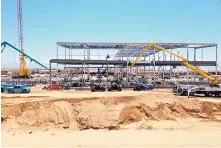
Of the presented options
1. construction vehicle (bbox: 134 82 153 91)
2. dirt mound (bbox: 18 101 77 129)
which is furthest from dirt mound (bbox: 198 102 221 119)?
construction vehicle (bbox: 134 82 153 91)

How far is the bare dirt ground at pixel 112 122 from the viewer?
25734 mm

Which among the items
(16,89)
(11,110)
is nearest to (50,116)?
(11,110)

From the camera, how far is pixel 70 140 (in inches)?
1022

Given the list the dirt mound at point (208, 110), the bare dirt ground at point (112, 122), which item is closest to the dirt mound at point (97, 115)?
the bare dirt ground at point (112, 122)

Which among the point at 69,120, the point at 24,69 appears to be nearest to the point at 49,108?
the point at 69,120

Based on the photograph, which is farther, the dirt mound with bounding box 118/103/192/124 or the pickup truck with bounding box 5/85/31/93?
the pickup truck with bounding box 5/85/31/93

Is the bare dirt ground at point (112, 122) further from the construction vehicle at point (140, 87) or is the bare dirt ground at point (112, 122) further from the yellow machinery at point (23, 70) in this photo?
the yellow machinery at point (23, 70)

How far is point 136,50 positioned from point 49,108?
133ft

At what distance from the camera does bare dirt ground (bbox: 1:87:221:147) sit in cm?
2573

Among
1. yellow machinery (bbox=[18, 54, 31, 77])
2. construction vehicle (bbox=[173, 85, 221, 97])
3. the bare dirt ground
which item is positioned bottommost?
the bare dirt ground

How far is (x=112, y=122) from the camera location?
31.0 m

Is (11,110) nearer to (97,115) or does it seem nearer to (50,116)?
(50,116)

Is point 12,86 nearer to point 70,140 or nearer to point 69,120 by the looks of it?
point 69,120

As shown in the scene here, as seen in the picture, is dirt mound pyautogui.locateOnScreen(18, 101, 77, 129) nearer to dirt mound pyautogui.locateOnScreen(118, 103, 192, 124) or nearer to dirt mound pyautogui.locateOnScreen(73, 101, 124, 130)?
dirt mound pyautogui.locateOnScreen(73, 101, 124, 130)
